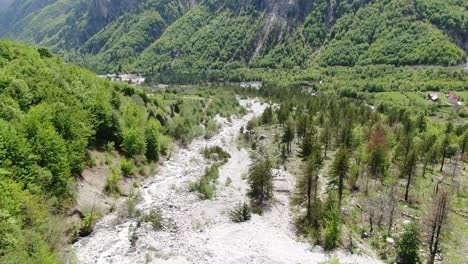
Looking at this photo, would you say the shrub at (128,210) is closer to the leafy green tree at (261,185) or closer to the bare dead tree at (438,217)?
the leafy green tree at (261,185)

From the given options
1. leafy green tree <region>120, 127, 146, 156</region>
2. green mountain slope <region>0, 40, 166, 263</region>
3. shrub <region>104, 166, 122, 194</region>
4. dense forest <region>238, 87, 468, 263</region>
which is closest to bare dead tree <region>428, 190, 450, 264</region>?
dense forest <region>238, 87, 468, 263</region>

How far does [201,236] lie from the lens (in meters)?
44.0

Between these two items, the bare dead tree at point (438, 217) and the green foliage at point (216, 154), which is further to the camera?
the green foliage at point (216, 154)

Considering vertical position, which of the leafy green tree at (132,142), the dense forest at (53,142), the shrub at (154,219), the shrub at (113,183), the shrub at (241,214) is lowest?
the shrub at (241,214)

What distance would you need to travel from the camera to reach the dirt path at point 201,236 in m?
39.0

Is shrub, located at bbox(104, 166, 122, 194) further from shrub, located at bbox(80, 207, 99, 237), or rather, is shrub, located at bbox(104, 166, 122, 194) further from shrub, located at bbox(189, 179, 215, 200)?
shrub, located at bbox(189, 179, 215, 200)

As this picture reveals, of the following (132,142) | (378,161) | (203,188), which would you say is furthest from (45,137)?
(378,161)

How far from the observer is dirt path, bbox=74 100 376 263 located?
128ft

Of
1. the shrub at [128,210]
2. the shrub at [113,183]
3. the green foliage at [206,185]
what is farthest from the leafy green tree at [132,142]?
the shrub at [128,210]

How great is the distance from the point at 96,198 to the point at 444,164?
67.7 m

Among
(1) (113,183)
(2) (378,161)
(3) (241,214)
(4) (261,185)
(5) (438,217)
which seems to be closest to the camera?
(5) (438,217)

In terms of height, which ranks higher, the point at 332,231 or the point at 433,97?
the point at 332,231

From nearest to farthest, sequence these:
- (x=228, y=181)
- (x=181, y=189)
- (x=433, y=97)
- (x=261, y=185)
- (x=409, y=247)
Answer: (x=409, y=247), (x=261, y=185), (x=181, y=189), (x=228, y=181), (x=433, y=97)

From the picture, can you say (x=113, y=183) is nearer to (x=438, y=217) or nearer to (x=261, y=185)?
(x=261, y=185)
